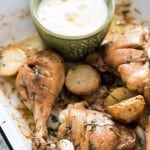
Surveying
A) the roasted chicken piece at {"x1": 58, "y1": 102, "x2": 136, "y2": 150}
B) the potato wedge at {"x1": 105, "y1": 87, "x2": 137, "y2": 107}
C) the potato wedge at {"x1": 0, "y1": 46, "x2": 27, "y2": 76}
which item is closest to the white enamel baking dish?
the potato wedge at {"x1": 0, "y1": 46, "x2": 27, "y2": 76}

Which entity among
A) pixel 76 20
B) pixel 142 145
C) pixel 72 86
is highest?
pixel 76 20

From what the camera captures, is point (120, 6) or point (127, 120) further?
point (120, 6)

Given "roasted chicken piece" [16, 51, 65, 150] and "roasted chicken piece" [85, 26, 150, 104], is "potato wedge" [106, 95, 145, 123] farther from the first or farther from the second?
"roasted chicken piece" [16, 51, 65, 150]

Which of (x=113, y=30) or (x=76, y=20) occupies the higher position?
(x=76, y=20)

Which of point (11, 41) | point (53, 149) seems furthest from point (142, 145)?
point (11, 41)

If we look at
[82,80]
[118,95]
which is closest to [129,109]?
[118,95]

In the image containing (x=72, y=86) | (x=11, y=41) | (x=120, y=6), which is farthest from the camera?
(x=120, y=6)

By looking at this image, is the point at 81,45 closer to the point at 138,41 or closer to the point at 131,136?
the point at 138,41
